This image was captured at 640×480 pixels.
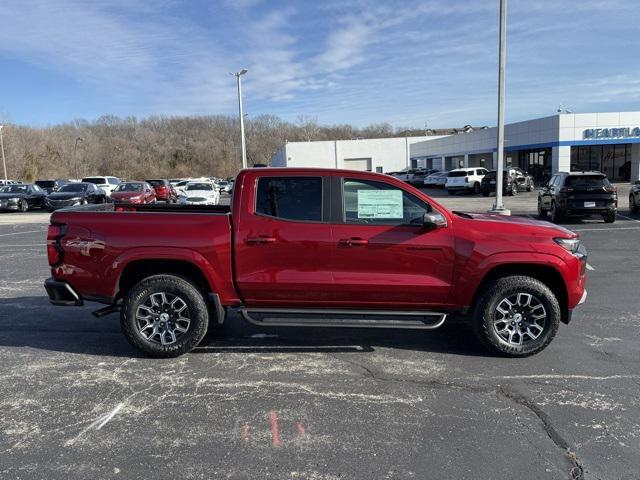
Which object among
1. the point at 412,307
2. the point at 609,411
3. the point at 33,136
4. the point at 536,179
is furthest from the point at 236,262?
the point at 33,136

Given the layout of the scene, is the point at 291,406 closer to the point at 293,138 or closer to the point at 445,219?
the point at 445,219

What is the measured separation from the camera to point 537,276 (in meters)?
5.29

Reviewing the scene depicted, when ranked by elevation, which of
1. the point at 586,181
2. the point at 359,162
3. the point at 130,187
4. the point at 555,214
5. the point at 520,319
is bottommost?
the point at 520,319

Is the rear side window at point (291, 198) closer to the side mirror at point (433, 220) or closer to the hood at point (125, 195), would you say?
the side mirror at point (433, 220)

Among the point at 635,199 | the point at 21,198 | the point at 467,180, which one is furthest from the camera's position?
the point at 467,180

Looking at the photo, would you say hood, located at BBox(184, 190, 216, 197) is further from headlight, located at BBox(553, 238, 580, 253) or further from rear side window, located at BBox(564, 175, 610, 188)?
headlight, located at BBox(553, 238, 580, 253)

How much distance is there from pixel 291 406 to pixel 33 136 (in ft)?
407

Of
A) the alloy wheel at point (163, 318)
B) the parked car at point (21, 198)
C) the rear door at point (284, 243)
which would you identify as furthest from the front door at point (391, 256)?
the parked car at point (21, 198)

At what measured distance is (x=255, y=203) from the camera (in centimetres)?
519

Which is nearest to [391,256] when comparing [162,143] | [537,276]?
[537,276]

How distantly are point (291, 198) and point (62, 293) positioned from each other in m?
2.48

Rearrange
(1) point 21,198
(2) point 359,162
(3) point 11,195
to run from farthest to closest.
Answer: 1. (2) point 359,162
2. (1) point 21,198
3. (3) point 11,195

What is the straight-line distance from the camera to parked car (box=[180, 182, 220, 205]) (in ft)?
89.8

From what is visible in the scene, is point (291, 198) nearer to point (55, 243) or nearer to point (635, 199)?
point (55, 243)
